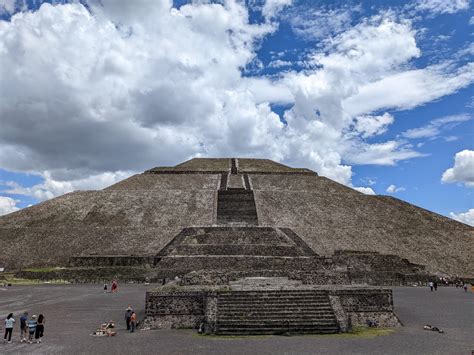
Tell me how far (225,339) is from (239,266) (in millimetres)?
18602

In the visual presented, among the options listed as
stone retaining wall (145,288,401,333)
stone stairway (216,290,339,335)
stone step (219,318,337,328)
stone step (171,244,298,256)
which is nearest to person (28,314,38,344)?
stone retaining wall (145,288,401,333)

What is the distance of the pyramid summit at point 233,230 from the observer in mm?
36312

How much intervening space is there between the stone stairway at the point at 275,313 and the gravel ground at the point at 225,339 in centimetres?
70

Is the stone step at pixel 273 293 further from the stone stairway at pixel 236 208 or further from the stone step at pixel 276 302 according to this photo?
the stone stairway at pixel 236 208

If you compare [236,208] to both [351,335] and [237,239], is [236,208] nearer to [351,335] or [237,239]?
[237,239]

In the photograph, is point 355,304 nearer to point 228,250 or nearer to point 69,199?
point 228,250

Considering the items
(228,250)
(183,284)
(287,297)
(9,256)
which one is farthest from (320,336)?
(9,256)

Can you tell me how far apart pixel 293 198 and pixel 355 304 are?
37.5 meters

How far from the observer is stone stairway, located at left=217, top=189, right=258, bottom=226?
47.9m

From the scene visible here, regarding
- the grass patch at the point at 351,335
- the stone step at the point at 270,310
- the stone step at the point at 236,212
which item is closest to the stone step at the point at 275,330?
the grass patch at the point at 351,335

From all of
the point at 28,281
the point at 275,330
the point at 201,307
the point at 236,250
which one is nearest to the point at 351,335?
the point at 275,330

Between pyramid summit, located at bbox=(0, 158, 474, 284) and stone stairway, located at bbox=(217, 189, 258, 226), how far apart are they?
12 centimetres

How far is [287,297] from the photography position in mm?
17000

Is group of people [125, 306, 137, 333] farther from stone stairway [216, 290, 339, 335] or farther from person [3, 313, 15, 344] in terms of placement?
person [3, 313, 15, 344]
